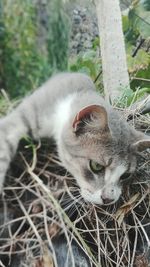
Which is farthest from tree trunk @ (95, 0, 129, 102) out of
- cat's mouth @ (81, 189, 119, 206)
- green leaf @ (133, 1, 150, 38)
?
cat's mouth @ (81, 189, 119, 206)

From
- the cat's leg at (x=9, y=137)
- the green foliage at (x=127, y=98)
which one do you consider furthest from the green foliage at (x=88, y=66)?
the cat's leg at (x=9, y=137)

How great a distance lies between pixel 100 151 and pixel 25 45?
5.48 metres

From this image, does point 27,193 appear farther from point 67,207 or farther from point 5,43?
point 5,43

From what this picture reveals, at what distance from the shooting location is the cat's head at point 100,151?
1608 mm

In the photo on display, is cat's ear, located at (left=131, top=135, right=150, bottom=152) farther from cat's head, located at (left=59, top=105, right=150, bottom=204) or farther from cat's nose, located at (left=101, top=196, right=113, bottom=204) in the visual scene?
cat's nose, located at (left=101, top=196, right=113, bottom=204)

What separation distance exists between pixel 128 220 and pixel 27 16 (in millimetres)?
5518

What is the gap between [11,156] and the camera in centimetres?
162

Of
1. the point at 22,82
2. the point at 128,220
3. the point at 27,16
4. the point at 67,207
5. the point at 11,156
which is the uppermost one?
the point at 11,156

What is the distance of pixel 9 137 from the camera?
5.45 feet

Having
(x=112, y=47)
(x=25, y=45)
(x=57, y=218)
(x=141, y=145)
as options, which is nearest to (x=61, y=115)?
(x=141, y=145)

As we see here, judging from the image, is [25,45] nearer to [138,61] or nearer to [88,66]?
[138,61]

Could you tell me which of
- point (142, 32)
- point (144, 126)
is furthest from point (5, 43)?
point (144, 126)

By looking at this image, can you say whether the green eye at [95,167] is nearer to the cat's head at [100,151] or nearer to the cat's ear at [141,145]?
the cat's head at [100,151]

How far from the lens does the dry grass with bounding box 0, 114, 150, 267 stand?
4.92 ft
